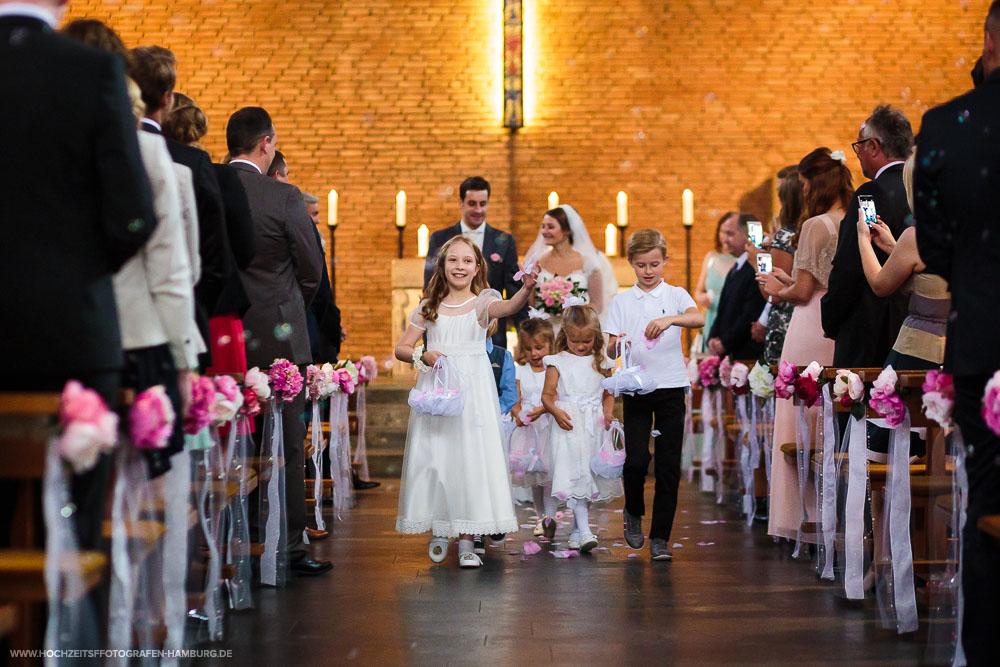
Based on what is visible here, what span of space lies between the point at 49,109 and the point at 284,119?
10082mm

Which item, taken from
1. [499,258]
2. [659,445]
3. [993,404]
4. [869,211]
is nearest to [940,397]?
[993,404]

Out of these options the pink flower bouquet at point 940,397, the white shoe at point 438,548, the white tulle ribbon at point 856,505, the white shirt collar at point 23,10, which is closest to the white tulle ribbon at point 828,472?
the white tulle ribbon at point 856,505

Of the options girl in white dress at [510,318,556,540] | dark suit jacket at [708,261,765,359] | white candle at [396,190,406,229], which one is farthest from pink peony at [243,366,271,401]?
white candle at [396,190,406,229]

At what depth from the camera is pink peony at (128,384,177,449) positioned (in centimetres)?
274

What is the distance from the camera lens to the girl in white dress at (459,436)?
17.1ft

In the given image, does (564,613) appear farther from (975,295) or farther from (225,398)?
(975,295)

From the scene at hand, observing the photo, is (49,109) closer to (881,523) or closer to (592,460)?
(881,523)

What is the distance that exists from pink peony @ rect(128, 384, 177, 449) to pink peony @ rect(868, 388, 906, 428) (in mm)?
2387

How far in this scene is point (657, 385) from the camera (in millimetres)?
5348

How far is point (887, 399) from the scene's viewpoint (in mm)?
3865

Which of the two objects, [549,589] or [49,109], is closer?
[49,109]

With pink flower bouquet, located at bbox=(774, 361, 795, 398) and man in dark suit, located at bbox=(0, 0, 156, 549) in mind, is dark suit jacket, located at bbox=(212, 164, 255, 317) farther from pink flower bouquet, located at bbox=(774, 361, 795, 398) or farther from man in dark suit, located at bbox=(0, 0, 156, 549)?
pink flower bouquet, located at bbox=(774, 361, 795, 398)

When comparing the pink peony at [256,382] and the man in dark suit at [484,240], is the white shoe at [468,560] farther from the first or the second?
the man in dark suit at [484,240]

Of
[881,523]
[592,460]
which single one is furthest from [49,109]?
[592,460]
